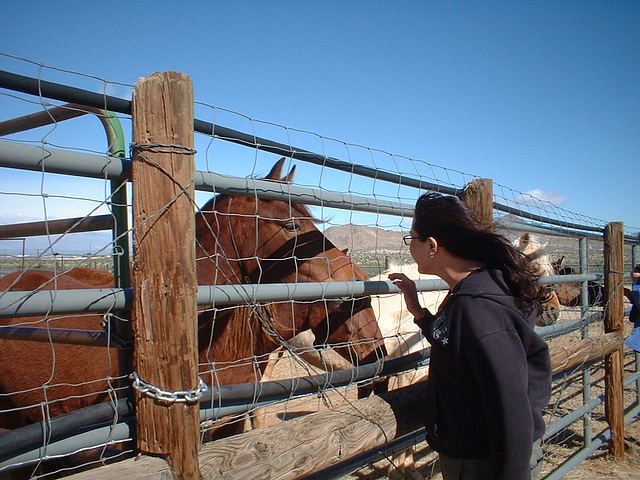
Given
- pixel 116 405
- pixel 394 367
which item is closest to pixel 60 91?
pixel 116 405

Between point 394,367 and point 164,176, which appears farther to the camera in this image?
point 394,367

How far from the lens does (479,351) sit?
133 cm

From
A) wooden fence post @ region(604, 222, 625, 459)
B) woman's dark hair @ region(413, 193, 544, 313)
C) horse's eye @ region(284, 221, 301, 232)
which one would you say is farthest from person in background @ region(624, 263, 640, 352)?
horse's eye @ region(284, 221, 301, 232)

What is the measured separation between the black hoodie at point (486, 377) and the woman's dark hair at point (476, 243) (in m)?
0.06

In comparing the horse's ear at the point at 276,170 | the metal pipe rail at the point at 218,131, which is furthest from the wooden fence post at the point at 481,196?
the horse's ear at the point at 276,170

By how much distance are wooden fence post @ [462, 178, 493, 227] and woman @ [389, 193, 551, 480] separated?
0.96 meters

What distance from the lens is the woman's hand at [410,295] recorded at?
1.90 metres

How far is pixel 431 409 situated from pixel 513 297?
1.80 feet

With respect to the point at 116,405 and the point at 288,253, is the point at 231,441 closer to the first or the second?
the point at 116,405

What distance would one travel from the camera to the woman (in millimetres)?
1312

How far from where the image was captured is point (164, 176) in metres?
1.20

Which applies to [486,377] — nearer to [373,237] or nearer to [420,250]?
[420,250]

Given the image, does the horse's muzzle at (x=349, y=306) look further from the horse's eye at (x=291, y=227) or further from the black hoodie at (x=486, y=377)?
the black hoodie at (x=486, y=377)

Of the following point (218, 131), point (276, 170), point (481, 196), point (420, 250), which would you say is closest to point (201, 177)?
point (218, 131)
